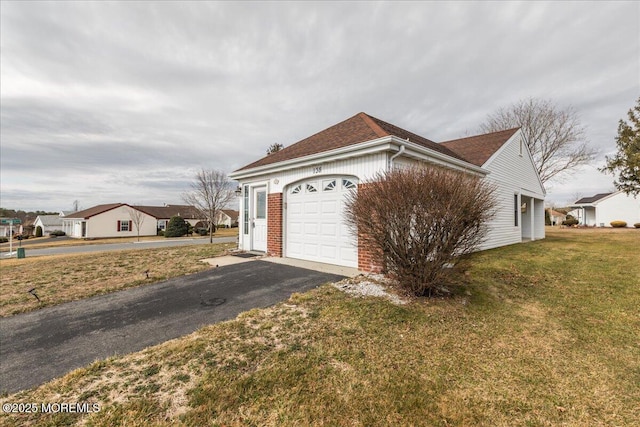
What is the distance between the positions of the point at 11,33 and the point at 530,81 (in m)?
19.7

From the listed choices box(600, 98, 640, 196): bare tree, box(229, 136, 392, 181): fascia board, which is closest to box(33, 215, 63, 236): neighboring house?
box(229, 136, 392, 181): fascia board

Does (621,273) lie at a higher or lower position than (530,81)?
lower

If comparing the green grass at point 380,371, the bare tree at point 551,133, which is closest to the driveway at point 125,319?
the green grass at point 380,371

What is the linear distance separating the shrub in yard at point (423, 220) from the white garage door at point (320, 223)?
217 cm

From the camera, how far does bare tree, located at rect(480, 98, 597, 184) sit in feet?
78.0

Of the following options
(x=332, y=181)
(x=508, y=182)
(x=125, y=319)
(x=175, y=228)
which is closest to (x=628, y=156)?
(x=508, y=182)

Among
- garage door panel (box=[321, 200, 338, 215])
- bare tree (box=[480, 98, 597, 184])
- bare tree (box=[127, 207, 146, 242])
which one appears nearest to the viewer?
garage door panel (box=[321, 200, 338, 215])

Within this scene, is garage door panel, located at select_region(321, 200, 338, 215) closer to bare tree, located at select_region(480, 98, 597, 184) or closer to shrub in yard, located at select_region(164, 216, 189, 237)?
bare tree, located at select_region(480, 98, 597, 184)

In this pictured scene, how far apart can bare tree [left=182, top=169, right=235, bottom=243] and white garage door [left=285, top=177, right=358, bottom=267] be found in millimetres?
21453

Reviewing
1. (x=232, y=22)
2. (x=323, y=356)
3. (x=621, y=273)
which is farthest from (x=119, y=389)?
(x=621, y=273)

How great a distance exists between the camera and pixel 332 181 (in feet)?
25.7

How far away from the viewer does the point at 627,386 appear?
107 inches

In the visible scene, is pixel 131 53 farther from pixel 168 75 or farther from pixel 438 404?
pixel 438 404

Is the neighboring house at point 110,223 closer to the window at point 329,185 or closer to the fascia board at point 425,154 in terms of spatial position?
the window at point 329,185
